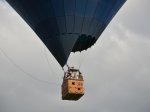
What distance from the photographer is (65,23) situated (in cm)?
2588

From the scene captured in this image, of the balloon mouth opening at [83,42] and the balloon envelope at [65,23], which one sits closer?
the balloon envelope at [65,23]

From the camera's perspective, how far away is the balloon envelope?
1018 inches

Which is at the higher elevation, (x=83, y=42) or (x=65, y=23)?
(x=65, y=23)

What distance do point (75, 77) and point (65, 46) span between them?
1.70 meters

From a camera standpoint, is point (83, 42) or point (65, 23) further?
point (83, 42)

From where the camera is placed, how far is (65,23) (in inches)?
1019

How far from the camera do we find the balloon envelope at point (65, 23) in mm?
25859

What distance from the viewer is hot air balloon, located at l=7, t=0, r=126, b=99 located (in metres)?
25.9

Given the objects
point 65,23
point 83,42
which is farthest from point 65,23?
point 83,42

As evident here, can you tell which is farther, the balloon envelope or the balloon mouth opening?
the balloon mouth opening

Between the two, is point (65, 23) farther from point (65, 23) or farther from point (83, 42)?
point (83, 42)

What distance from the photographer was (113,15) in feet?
93.7

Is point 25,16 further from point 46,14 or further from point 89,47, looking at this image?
point 89,47

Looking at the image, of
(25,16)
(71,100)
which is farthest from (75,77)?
(25,16)
